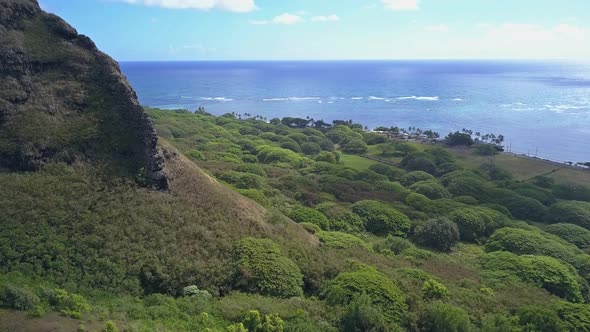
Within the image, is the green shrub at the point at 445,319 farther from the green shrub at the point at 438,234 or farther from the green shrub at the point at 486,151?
the green shrub at the point at 486,151

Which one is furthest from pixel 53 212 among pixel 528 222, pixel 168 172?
pixel 528 222

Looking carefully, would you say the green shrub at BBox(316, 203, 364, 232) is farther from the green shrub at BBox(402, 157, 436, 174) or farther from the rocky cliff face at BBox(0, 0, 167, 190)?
the green shrub at BBox(402, 157, 436, 174)

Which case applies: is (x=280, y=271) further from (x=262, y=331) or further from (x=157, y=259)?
(x=157, y=259)

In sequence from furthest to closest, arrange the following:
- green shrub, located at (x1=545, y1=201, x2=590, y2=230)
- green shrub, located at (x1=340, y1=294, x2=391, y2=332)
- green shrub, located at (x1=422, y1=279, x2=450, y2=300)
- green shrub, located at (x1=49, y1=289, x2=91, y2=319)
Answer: green shrub, located at (x1=545, y1=201, x2=590, y2=230) < green shrub, located at (x1=422, y1=279, x2=450, y2=300) < green shrub, located at (x1=340, y1=294, x2=391, y2=332) < green shrub, located at (x1=49, y1=289, x2=91, y2=319)

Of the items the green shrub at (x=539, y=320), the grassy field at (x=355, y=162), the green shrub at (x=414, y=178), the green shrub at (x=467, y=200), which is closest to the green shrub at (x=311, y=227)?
the green shrub at (x=539, y=320)

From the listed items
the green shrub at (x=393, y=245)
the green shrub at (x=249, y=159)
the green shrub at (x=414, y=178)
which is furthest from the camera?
the green shrub at (x=249, y=159)

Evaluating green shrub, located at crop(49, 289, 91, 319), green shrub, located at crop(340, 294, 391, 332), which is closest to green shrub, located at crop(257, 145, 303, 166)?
green shrub, located at crop(340, 294, 391, 332)
